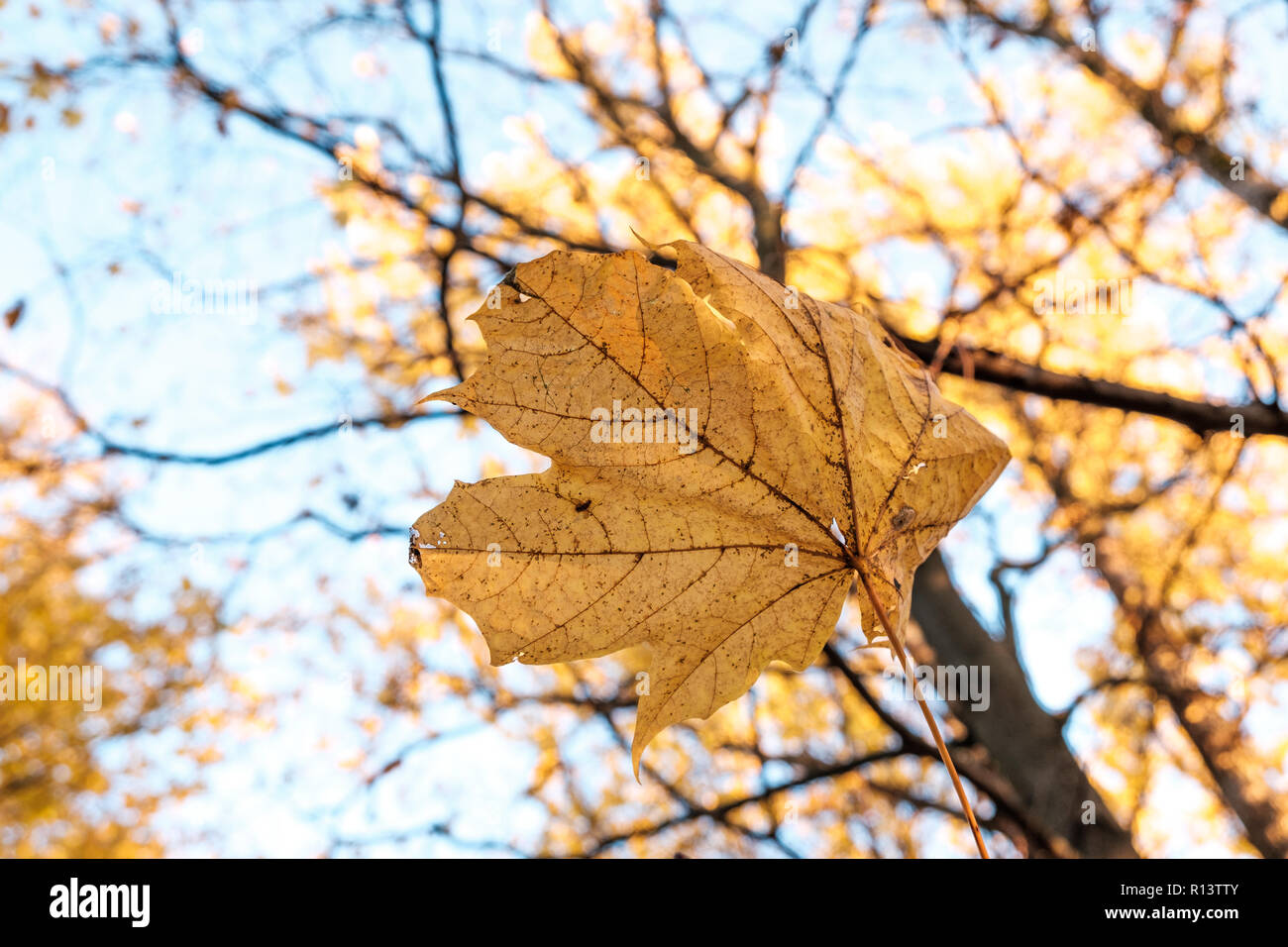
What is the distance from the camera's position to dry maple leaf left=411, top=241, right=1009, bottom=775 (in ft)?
2.28

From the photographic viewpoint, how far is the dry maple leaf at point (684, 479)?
70 centimetres

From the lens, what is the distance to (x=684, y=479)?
2.50 feet

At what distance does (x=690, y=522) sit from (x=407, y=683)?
12.4 ft

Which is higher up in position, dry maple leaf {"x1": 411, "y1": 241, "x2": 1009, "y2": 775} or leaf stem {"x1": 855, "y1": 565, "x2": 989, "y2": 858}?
dry maple leaf {"x1": 411, "y1": 241, "x2": 1009, "y2": 775}

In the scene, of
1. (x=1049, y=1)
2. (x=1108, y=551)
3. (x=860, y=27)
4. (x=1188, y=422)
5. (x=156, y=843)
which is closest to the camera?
(x=1188, y=422)

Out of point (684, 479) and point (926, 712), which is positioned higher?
point (684, 479)

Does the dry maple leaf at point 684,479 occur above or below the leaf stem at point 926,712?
above

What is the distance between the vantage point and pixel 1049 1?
131 inches

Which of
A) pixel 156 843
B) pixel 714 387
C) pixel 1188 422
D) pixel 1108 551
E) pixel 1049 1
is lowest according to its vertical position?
pixel 156 843

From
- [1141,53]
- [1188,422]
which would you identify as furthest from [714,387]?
[1141,53]

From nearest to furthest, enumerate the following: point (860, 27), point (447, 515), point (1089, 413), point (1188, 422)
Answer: point (447, 515), point (1188, 422), point (860, 27), point (1089, 413)

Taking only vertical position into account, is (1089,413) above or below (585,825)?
above

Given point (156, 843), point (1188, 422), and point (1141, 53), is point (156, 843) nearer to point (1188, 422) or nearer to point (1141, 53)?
point (1188, 422)
